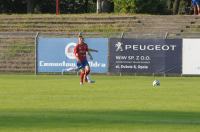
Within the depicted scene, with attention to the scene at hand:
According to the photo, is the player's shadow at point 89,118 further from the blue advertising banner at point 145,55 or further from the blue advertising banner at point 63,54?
the blue advertising banner at point 63,54

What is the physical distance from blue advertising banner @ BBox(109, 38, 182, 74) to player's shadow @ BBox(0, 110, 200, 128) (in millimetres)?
23099

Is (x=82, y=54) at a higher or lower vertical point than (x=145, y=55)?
higher

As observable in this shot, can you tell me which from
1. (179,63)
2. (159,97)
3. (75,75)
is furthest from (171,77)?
(159,97)

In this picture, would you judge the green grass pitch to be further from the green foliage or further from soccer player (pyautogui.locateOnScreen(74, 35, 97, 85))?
the green foliage

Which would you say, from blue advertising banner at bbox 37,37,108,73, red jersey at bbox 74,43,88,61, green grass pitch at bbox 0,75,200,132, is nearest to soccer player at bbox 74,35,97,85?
red jersey at bbox 74,43,88,61

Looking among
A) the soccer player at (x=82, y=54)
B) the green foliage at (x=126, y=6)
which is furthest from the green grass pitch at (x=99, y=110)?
the green foliage at (x=126, y=6)

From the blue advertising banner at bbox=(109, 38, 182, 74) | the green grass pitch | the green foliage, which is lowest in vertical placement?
the green grass pitch

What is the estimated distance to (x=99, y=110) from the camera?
19.3 metres

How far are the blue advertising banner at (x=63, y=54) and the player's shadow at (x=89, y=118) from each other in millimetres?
24433

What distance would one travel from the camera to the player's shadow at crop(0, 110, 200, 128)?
16281mm

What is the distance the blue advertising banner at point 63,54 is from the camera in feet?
143

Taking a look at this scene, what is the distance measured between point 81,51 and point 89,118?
17.0m

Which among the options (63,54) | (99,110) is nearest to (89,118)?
(99,110)

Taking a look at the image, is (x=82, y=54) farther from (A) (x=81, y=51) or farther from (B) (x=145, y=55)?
(B) (x=145, y=55)
